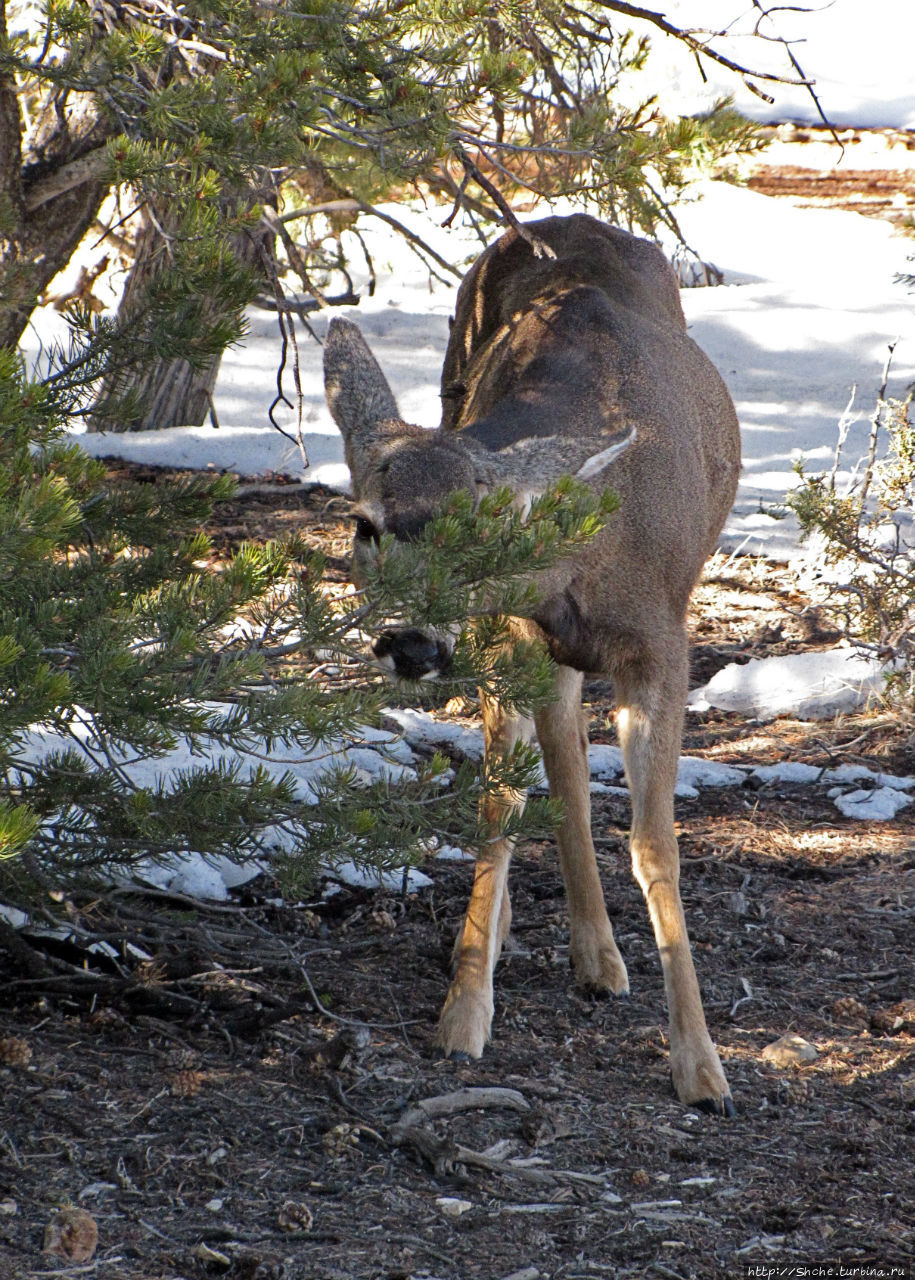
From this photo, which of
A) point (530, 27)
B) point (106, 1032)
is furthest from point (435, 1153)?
point (530, 27)

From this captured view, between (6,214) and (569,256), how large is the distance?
234 cm

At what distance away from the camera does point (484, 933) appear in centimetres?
423

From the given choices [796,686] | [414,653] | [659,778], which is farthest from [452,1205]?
[796,686]

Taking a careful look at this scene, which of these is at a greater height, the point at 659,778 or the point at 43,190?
the point at 43,190

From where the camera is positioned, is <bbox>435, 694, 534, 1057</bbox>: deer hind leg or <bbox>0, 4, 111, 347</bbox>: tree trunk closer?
<bbox>0, 4, 111, 347</bbox>: tree trunk

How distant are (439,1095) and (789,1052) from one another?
1.09m

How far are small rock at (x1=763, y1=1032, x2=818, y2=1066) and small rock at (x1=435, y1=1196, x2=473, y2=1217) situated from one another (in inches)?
50.4

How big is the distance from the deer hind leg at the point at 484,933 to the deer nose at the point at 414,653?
0.46 m

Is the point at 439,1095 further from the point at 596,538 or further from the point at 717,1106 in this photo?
the point at 596,538

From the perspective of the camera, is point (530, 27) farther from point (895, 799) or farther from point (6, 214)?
point (895, 799)

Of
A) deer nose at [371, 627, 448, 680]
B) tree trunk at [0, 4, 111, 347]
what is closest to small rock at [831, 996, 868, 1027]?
deer nose at [371, 627, 448, 680]

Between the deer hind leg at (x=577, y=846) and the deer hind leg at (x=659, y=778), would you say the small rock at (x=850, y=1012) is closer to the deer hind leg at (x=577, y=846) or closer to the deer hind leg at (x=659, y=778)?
the deer hind leg at (x=659, y=778)

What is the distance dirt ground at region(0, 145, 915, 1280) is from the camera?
283 centimetres

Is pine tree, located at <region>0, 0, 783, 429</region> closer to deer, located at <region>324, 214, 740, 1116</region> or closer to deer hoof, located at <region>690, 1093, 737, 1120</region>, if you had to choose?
deer, located at <region>324, 214, 740, 1116</region>
